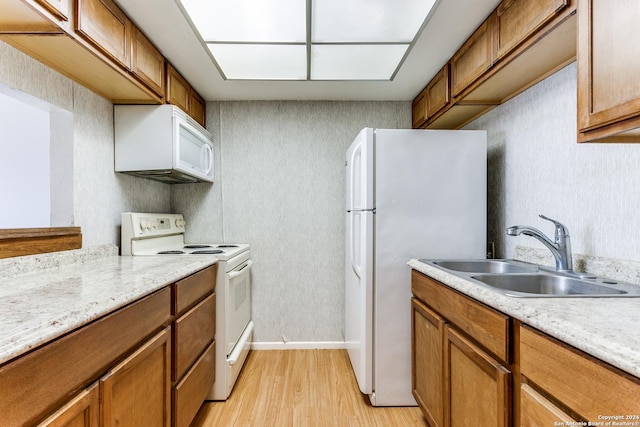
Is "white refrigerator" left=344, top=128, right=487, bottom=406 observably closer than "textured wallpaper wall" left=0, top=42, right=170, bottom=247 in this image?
No

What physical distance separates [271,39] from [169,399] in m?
1.85

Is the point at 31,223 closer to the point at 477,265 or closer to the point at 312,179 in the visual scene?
the point at 312,179

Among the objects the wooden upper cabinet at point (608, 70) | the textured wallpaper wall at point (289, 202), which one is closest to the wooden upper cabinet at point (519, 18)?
the wooden upper cabinet at point (608, 70)

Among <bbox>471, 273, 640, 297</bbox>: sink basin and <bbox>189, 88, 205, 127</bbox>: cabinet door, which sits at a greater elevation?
<bbox>189, 88, 205, 127</bbox>: cabinet door

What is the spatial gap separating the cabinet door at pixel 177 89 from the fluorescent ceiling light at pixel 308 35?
295 millimetres

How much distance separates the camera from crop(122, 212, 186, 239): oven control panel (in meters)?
2.16

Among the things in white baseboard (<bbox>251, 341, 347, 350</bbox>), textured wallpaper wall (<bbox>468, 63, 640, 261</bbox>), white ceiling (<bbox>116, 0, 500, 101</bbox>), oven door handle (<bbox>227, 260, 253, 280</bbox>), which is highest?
white ceiling (<bbox>116, 0, 500, 101</bbox>)

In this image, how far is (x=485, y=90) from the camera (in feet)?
6.43

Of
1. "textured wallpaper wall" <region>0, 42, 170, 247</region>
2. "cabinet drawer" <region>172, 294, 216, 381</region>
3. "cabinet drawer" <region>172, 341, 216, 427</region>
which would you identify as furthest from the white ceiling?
"cabinet drawer" <region>172, 341, 216, 427</region>

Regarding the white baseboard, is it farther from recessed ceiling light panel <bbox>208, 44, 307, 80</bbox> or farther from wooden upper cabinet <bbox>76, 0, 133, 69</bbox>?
wooden upper cabinet <bbox>76, 0, 133, 69</bbox>

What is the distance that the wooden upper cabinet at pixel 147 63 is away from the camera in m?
1.76

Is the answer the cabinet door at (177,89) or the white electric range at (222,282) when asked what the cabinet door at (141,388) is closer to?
the white electric range at (222,282)

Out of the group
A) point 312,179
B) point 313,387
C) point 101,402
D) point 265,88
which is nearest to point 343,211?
point 312,179

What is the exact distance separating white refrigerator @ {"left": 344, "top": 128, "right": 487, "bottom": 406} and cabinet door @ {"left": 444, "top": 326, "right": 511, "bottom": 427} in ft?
1.94
